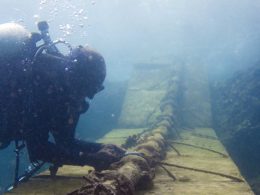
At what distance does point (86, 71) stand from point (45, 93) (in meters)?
0.57

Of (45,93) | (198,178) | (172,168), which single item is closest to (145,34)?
(172,168)

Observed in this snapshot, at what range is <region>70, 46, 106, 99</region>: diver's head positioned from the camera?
13.1 ft

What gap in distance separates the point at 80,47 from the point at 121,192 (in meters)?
2.07

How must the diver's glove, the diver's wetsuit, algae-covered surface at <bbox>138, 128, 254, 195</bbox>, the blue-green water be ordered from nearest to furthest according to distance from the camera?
1. algae-covered surface at <bbox>138, 128, 254, 195</bbox>
2. the diver's wetsuit
3. the diver's glove
4. the blue-green water

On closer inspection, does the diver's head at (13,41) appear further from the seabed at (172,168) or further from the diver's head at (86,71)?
the seabed at (172,168)

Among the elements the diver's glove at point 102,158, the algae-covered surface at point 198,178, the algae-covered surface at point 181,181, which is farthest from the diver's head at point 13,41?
the algae-covered surface at point 198,178

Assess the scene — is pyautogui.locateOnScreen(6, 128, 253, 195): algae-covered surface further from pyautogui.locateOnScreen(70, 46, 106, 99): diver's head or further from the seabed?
pyautogui.locateOnScreen(70, 46, 106, 99): diver's head

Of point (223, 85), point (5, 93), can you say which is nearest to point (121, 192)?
point (5, 93)

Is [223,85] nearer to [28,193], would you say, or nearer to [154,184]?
[154,184]

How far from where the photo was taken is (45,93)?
3877 millimetres

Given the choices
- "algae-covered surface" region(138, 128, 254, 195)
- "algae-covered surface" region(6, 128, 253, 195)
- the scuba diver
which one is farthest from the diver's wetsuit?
"algae-covered surface" region(138, 128, 254, 195)

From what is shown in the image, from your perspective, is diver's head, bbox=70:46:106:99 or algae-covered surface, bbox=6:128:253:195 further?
diver's head, bbox=70:46:106:99

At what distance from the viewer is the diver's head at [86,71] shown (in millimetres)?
3992

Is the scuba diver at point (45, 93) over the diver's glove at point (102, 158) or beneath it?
over
